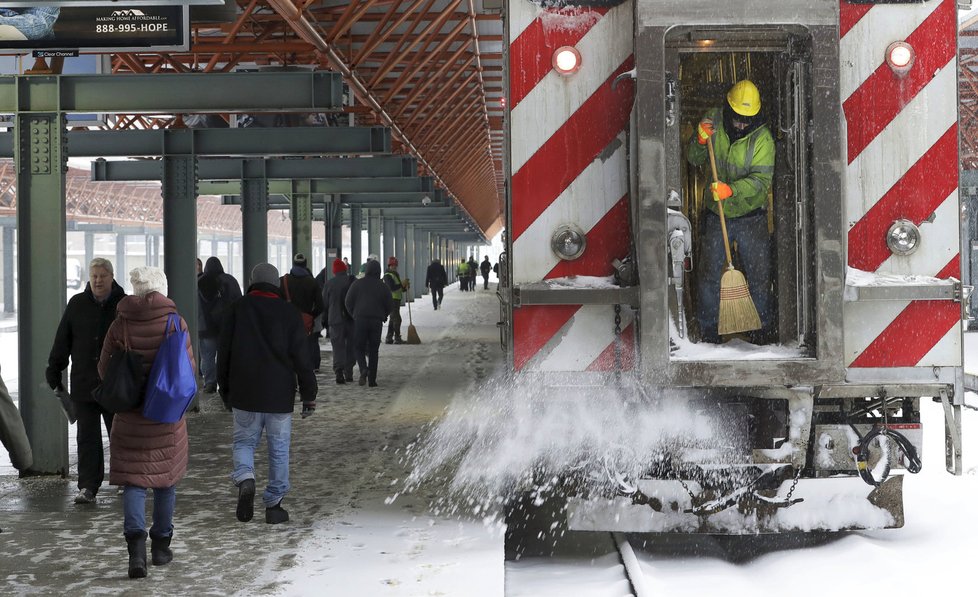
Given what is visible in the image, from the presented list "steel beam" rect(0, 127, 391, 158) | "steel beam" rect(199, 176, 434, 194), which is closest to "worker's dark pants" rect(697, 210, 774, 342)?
"steel beam" rect(0, 127, 391, 158)

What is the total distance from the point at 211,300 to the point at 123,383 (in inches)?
326

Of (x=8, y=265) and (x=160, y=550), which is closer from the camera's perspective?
(x=160, y=550)

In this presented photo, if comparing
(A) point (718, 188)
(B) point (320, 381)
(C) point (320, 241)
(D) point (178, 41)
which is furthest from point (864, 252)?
(C) point (320, 241)

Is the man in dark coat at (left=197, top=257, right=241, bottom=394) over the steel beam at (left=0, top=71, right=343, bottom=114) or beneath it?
beneath

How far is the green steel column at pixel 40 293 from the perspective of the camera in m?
9.00

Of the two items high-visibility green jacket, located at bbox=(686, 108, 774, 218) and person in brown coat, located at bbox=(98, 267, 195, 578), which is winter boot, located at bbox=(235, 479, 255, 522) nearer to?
person in brown coat, located at bbox=(98, 267, 195, 578)

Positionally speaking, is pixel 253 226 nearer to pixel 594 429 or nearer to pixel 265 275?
pixel 265 275

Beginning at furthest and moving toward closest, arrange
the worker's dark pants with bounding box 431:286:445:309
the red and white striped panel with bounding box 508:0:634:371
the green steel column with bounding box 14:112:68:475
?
the worker's dark pants with bounding box 431:286:445:309
the green steel column with bounding box 14:112:68:475
the red and white striped panel with bounding box 508:0:634:371

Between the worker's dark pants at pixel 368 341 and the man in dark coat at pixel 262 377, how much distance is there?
786 cm

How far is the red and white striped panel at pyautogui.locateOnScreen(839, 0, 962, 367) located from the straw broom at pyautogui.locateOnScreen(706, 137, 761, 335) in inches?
19.0

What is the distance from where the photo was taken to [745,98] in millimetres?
5719

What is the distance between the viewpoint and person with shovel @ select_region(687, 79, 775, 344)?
5707 millimetres

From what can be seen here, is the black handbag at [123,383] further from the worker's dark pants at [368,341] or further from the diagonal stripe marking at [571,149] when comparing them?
the worker's dark pants at [368,341]

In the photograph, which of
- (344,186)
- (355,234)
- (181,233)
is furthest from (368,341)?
(355,234)
